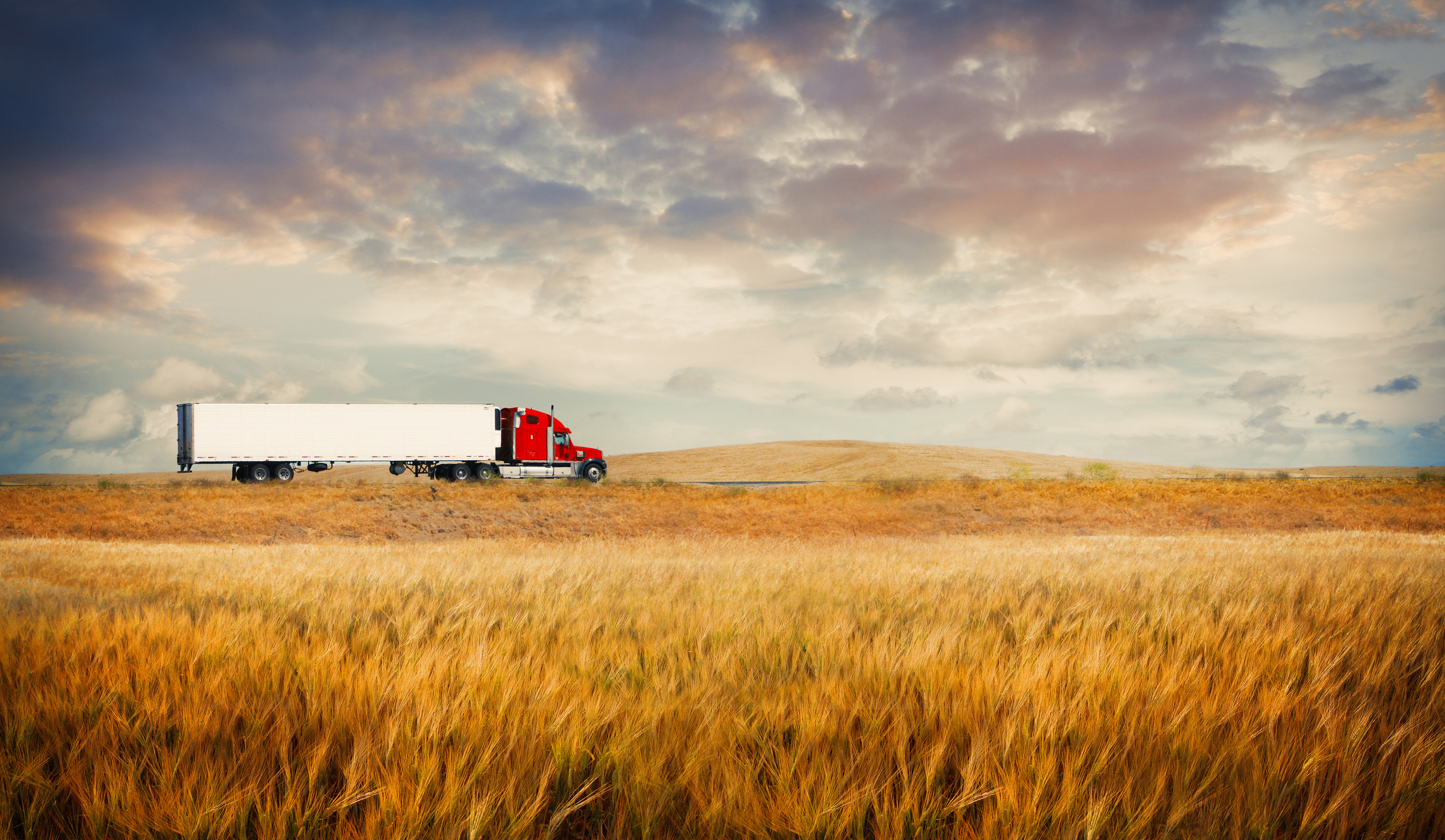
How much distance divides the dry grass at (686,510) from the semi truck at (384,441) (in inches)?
219

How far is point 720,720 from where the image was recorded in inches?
120

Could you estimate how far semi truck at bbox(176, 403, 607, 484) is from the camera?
121 ft

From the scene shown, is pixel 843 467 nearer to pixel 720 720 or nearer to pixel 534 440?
pixel 534 440

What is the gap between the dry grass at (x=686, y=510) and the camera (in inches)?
1005

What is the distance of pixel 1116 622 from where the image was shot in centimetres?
601

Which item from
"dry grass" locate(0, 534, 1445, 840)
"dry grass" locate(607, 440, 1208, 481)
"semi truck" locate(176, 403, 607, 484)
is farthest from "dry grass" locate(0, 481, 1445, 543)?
"dry grass" locate(607, 440, 1208, 481)

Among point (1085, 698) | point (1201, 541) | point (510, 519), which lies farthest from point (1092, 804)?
point (510, 519)

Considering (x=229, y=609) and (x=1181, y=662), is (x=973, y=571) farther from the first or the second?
(x=229, y=609)

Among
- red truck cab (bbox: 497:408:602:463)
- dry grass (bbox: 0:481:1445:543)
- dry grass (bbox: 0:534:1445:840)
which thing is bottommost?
dry grass (bbox: 0:481:1445:543)

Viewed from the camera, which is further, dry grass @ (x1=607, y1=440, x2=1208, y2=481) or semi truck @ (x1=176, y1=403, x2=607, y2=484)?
dry grass @ (x1=607, y1=440, x2=1208, y2=481)

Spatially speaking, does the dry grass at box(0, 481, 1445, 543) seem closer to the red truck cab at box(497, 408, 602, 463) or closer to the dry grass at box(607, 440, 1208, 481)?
the red truck cab at box(497, 408, 602, 463)

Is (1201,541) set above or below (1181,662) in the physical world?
below

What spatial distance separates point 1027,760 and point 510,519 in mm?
27562

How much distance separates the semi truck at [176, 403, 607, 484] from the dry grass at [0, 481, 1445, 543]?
5557 mm
